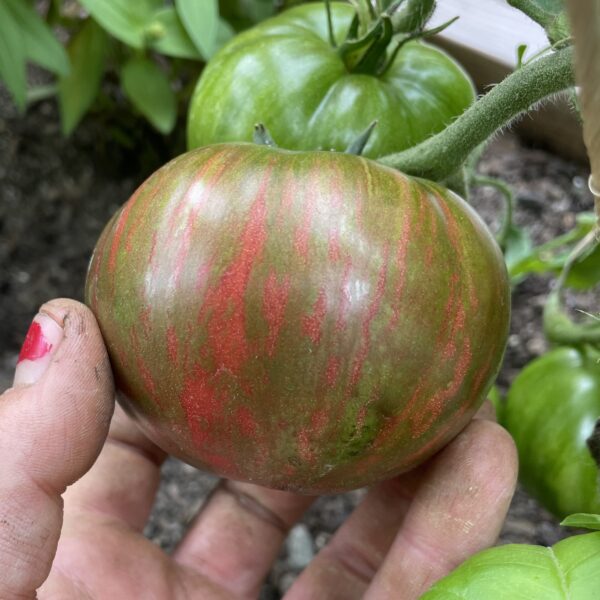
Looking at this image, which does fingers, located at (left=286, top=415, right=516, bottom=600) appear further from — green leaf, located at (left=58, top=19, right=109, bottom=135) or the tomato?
green leaf, located at (left=58, top=19, right=109, bottom=135)

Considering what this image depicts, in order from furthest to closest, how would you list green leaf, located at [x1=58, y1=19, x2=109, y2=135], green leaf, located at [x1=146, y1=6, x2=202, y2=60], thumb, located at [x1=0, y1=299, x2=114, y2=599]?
1. green leaf, located at [x1=58, y1=19, x2=109, y2=135]
2. green leaf, located at [x1=146, y1=6, x2=202, y2=60]
3. thumb, located at [x1=0, y1=299, x2=114, y2=599]

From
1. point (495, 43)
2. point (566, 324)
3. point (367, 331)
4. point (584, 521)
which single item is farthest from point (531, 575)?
point (495, 43)

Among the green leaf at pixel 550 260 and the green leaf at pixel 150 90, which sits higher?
→ the green leaf at pixel 150 90

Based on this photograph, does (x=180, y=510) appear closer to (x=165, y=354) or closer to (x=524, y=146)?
(x=165, y=354)

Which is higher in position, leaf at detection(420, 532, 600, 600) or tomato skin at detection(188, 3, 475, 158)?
tomato skin at detection(188, 3, 475, 158)

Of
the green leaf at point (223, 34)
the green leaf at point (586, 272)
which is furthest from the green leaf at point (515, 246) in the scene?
the green leaf at point (223, 34)

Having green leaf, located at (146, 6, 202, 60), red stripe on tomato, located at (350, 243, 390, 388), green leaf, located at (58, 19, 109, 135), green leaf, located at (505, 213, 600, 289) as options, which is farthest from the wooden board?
red stripe on tomato, located at (350, 243, 390, 388)

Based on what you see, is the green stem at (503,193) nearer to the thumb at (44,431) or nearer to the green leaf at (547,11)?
the green leaf at (547,11)
